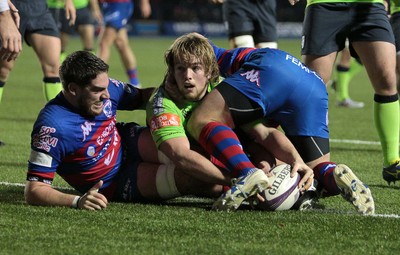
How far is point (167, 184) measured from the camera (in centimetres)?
567

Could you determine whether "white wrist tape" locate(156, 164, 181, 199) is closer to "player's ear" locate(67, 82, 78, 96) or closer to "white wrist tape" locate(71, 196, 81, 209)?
"white wrist tape" locate(71, 196, 81, 209)

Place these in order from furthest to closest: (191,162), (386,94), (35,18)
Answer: (35,18) → (386,94) → (191,162)

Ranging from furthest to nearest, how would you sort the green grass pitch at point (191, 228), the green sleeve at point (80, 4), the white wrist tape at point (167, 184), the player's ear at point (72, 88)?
the green sleeve at point (80, 4) → the white wrist tape at point (167, 184) → the player's ear at point (72, 88) → the green grass pitch at point (191, 228)

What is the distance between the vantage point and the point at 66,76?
5.46 m

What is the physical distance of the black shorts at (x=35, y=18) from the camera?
8.20 m

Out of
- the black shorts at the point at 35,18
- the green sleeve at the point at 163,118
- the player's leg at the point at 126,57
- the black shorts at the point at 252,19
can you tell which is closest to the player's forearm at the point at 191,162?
the green sleeve at the point at 163,118

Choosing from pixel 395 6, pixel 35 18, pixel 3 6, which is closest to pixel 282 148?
pixel 3 6

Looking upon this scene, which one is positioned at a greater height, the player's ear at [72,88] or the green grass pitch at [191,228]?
the player's ear at [72,88]

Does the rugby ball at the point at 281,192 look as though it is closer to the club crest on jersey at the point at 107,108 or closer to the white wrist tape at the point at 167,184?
the white wrist tape at the point at 167,184

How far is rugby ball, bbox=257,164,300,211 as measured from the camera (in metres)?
5.38

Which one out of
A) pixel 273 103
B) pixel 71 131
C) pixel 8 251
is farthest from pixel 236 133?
pixel 8 251

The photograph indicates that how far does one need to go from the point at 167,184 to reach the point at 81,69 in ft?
2.84

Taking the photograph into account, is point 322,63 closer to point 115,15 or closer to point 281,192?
point 281,192

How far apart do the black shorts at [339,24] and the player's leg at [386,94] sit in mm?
93
